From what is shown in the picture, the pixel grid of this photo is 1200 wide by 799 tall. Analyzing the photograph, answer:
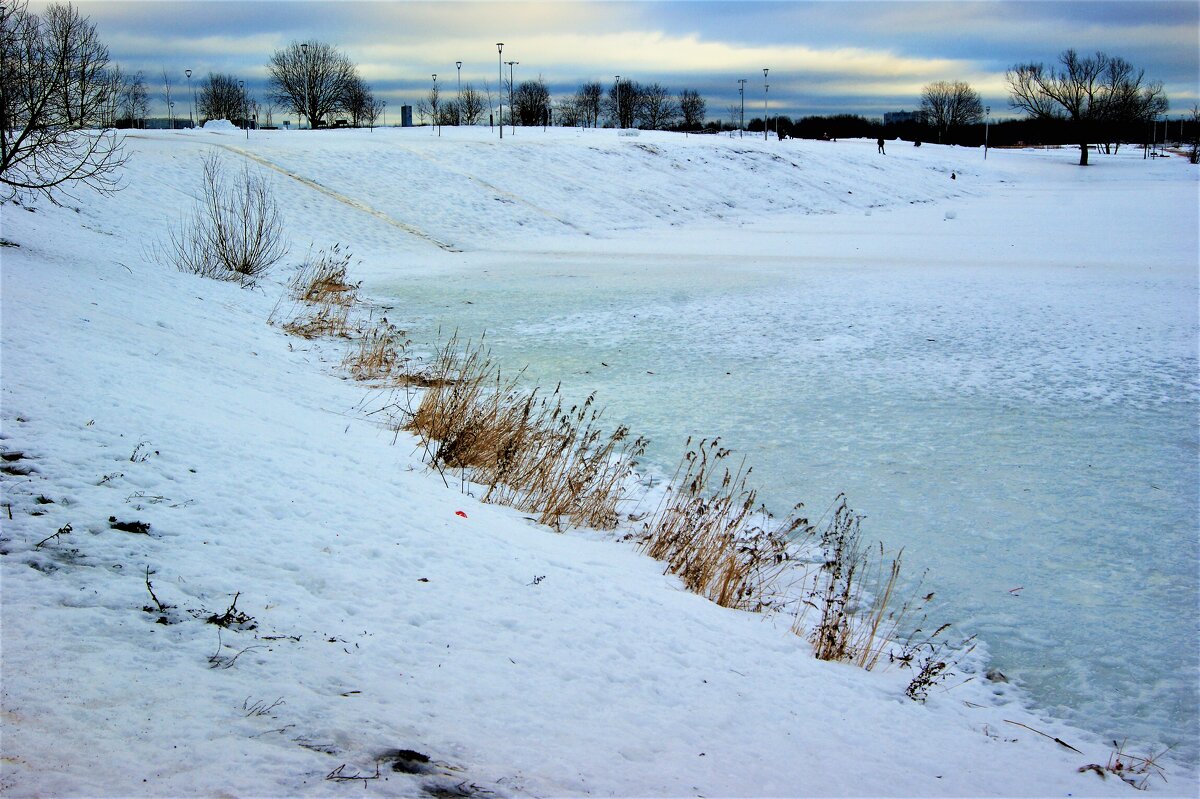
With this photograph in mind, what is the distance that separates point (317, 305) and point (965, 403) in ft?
36.0

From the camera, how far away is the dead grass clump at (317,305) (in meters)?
→ 13.8

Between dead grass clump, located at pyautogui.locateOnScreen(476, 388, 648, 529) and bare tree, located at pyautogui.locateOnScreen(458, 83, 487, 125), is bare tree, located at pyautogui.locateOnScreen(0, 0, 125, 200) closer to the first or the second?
dead grass clump, located at pyautogui.locateOnScreen(476, 388, 648, 529)

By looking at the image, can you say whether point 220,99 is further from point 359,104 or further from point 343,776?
point 343,776

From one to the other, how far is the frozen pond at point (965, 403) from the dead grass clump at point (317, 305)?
1151 mm

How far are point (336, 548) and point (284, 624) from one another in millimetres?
818

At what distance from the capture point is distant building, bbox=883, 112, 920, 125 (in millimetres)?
144625

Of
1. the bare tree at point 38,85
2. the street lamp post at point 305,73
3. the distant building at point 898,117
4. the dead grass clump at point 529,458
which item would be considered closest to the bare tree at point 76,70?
the bare tree at point 38,85

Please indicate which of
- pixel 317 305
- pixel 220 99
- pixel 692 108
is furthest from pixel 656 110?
pixel 317 305

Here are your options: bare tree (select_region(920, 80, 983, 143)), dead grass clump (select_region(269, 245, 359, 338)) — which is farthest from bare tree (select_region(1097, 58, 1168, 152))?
dead grass clump (select_region(269, 245, 359, 338))

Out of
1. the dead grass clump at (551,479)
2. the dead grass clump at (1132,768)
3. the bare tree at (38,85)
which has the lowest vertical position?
the dead grass clump at (1132,768)

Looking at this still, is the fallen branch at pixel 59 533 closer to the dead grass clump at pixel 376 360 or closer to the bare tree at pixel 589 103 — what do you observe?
the dead grass clump at pixel 376 360

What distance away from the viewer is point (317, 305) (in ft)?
52.5

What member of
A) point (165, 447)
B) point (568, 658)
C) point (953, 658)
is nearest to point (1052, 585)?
point (953, 658)

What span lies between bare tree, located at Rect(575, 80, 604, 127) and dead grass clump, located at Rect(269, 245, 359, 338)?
82.3m
